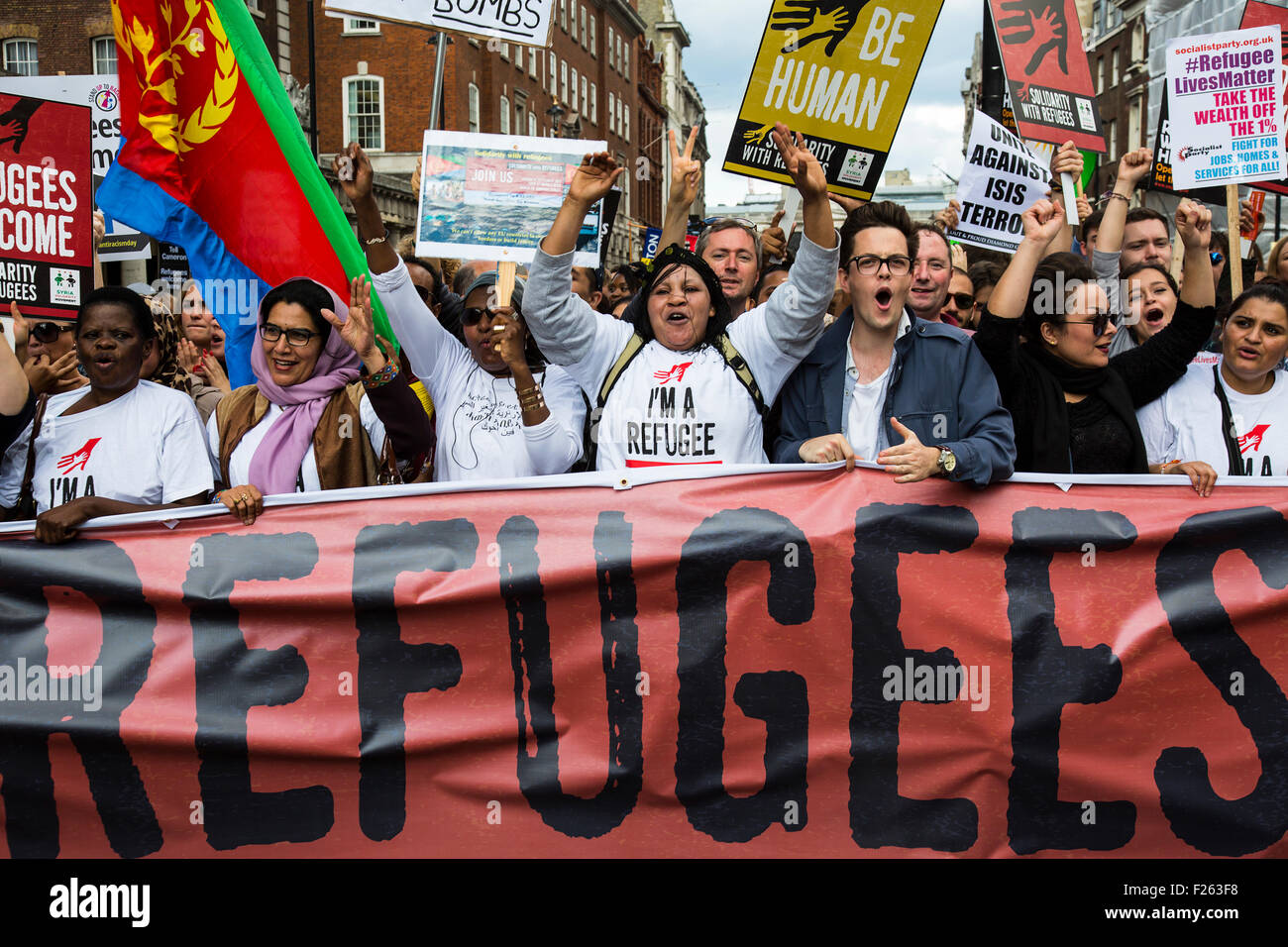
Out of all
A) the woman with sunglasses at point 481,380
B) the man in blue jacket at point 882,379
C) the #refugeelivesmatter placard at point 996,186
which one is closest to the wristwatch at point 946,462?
the man in blue jacket at point 882,379

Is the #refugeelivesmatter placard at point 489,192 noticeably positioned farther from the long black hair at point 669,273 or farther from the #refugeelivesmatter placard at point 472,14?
the #refugeelivesmatter placard at point 472,14

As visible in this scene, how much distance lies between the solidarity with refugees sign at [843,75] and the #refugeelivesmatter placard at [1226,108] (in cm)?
185

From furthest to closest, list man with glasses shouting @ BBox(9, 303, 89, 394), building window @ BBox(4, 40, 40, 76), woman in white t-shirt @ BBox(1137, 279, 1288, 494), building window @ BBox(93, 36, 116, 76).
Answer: building window @ BBox(4, 40, 40, 76) → building window @ BBox(93, 36, 116, 76) → woman in white t-shirt @ BBox(1137, 279, 1288, 494) → man with glasses shouting @ BBox(9, 303, 89, 394)

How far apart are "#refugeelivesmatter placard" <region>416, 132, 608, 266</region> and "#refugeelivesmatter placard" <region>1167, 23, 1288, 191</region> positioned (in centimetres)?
355

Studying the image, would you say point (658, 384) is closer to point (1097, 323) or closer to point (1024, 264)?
point (1024, 264)

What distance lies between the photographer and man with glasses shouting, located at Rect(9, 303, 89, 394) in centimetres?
379

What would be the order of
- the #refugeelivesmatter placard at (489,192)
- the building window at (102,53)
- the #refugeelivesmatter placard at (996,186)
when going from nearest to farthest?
the #refugeelivesmatter placard at (489,192) < the #refugeelivesmatter placard at (996,186) < the building window at (102,53)

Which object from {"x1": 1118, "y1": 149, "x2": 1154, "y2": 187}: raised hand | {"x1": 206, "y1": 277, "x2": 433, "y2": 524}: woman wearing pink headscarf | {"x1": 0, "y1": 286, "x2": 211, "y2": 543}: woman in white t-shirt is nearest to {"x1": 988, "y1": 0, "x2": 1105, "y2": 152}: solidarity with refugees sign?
{"x1": 1118, "y1": 149, "x2": 1154, "y2": 187}: raised hand

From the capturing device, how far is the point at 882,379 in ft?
12.4

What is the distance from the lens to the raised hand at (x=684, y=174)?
428 centimetres

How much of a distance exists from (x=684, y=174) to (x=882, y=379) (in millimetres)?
1124

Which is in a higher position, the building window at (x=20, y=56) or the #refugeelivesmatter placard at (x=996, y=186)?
the building window at (x=20, y=56)

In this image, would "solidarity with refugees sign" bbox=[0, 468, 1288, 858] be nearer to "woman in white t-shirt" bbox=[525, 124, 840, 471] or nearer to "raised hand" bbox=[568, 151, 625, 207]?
"woman in white t-shirt" bbox=[525, 124, 840, 471]
